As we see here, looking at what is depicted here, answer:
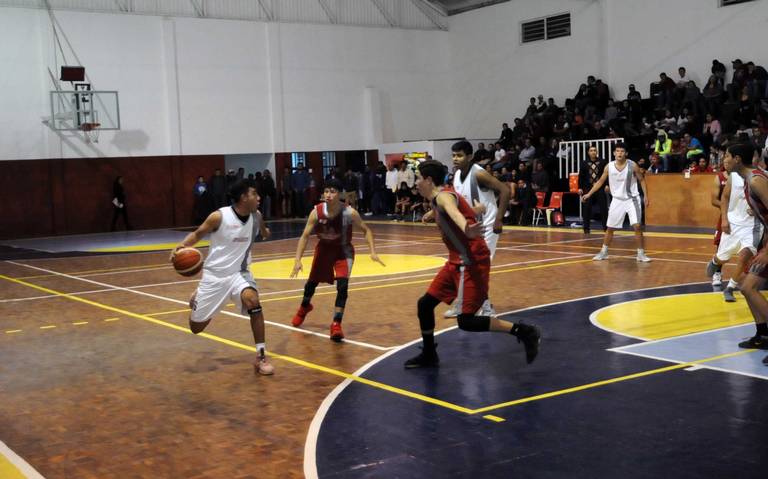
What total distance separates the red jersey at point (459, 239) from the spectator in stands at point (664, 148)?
1721 cm

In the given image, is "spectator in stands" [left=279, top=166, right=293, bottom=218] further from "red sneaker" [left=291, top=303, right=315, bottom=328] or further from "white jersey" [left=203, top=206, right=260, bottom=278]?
"white jersey" [left=203, top=206, right=260, bottom=278]

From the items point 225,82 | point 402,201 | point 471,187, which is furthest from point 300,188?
point 471,187

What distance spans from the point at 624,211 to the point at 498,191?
21.6ft

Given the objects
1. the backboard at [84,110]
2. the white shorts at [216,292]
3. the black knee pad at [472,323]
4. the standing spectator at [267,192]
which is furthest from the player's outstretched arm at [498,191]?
the standing spectator at [267,192]

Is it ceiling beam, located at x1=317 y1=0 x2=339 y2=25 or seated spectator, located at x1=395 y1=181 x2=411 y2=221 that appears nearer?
seated spectator, located at x1=395 y1=181 x2=411 y2=221

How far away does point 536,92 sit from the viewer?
33.8 metres

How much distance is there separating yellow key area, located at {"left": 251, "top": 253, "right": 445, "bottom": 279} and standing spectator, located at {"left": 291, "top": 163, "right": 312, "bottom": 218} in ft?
50.9

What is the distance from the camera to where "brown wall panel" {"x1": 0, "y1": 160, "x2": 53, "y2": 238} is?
29.2 metres

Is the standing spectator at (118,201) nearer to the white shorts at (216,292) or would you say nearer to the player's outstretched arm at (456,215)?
the white shorts at (216,292)

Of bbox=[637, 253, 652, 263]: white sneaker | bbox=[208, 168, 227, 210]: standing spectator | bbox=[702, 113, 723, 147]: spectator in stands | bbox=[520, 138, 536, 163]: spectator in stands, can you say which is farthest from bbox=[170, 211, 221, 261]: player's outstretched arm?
bbox=[208, 168, 227, 210]: standing spectator

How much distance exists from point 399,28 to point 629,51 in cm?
1060

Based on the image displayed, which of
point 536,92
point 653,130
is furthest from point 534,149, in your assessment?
point 536,92

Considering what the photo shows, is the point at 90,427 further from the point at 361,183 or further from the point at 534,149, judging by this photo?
the point at 361,183

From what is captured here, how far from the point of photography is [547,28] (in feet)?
109
